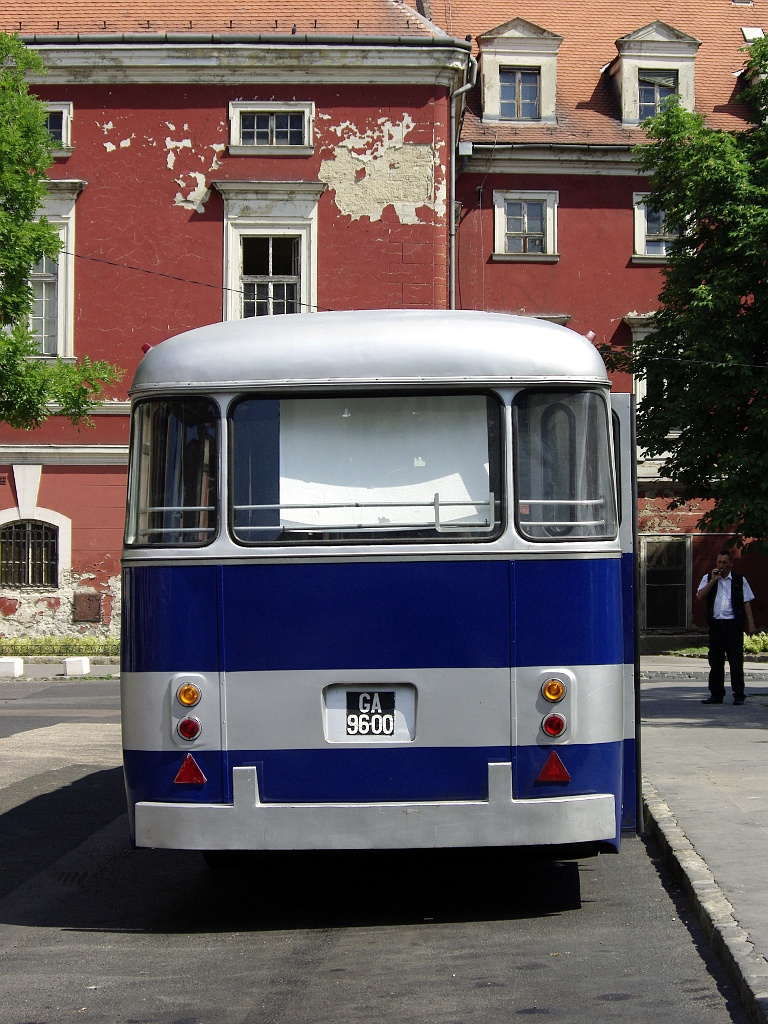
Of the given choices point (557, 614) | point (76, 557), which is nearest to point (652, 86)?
point (76, 557)

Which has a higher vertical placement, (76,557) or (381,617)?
(76,557)

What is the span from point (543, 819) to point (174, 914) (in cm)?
203

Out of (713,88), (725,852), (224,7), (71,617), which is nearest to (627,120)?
(713,88)

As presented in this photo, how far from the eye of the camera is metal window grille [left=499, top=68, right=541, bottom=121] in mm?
34469

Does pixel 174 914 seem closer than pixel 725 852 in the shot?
Yes

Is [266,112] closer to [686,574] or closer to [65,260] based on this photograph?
[65,260]

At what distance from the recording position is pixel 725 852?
776 centimetres

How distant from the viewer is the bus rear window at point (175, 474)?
6.68 m

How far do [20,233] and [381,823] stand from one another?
52.6 feet

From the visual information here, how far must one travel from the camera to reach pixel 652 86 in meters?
34.8

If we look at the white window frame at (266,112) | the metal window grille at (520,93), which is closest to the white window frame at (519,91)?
the metal window grille at (520,93)

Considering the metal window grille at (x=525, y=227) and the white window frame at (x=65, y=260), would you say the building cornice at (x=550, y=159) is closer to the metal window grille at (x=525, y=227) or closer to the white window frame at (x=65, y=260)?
the metal window grille at (x=525, y=227)

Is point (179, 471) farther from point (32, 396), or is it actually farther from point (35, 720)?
point (32, 396)

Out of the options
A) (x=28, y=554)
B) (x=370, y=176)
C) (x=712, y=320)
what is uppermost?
(x=370, y=176)
